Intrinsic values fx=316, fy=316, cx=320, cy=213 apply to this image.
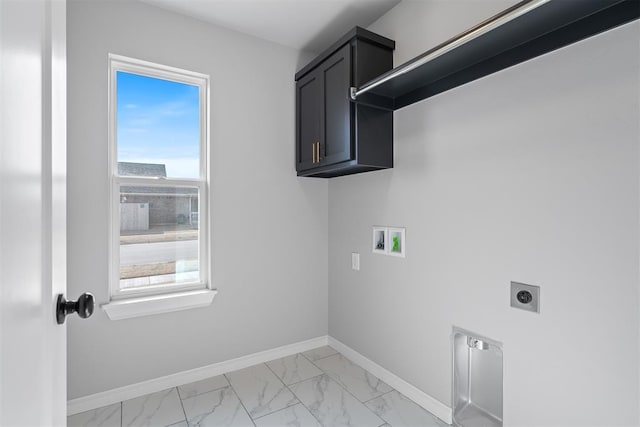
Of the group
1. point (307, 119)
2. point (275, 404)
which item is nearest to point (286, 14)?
point (307, 119)

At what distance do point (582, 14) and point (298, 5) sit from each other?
5.21 feet

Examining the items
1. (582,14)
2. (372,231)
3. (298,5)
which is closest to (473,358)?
(372,231)

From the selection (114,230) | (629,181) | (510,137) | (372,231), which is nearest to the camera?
(629,181)

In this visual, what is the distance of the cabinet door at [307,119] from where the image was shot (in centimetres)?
235

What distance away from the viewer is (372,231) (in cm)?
235

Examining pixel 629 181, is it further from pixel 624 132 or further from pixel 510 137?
pixel 510 137

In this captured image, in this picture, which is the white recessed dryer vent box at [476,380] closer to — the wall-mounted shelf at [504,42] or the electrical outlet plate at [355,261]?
the electrical outlet plate at [355,261]

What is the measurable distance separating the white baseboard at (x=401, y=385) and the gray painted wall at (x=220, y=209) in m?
0.38

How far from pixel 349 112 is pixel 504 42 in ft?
2.88

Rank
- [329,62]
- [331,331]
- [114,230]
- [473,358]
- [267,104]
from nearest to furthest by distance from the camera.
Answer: [473,358] → [114,230] → [329,62] → [267,104] → [331,331]

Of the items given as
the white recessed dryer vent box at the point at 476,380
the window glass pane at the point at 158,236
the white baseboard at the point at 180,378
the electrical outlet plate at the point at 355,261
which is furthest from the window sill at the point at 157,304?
the white recessed dryer vent box at the point at 476,380

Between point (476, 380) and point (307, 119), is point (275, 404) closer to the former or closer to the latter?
point (476, 380)

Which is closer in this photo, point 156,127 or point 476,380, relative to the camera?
point 476,380

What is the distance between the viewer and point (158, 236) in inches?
87.9
